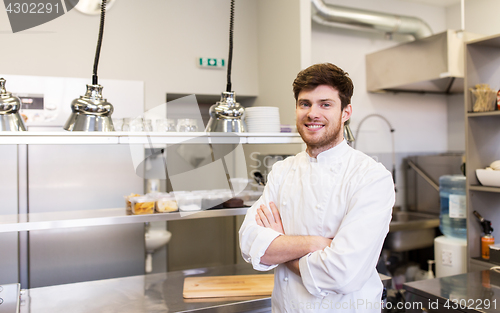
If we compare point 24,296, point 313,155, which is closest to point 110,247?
point 24,296

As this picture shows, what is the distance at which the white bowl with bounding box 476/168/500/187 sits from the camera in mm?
2233

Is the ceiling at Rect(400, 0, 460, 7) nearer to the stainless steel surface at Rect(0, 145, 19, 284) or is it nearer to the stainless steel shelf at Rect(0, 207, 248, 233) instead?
the stainless steel shelf at Rect(0, 207, 248, 233)

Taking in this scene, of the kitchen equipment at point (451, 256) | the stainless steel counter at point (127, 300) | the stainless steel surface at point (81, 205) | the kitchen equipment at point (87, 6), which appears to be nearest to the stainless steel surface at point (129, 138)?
the stainless steel counter at point (127, 300)

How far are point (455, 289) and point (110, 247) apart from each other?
6.80 feet

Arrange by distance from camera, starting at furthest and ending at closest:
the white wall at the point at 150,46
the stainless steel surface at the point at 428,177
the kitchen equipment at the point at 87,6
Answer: the stainless steel surface at the point at 428,177, the kitchen equipment at the point at 87,6, the white wall at the point at 150,46

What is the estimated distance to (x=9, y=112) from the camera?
1440mm

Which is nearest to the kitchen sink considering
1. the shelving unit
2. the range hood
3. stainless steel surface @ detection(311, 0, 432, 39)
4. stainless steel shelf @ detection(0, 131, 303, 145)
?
the shelving unit

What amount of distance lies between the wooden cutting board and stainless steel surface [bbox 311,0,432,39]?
222cm

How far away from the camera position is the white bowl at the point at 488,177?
2233 mm

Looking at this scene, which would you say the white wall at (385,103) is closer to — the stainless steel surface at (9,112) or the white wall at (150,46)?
the white wall at (150,46)

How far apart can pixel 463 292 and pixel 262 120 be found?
1.24 metres

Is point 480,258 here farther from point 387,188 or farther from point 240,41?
point 240,41

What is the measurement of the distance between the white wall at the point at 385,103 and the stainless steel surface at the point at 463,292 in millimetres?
1789

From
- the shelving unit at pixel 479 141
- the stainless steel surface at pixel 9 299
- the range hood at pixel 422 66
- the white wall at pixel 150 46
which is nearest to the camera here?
the stainless steel surface at pixel 9 299
